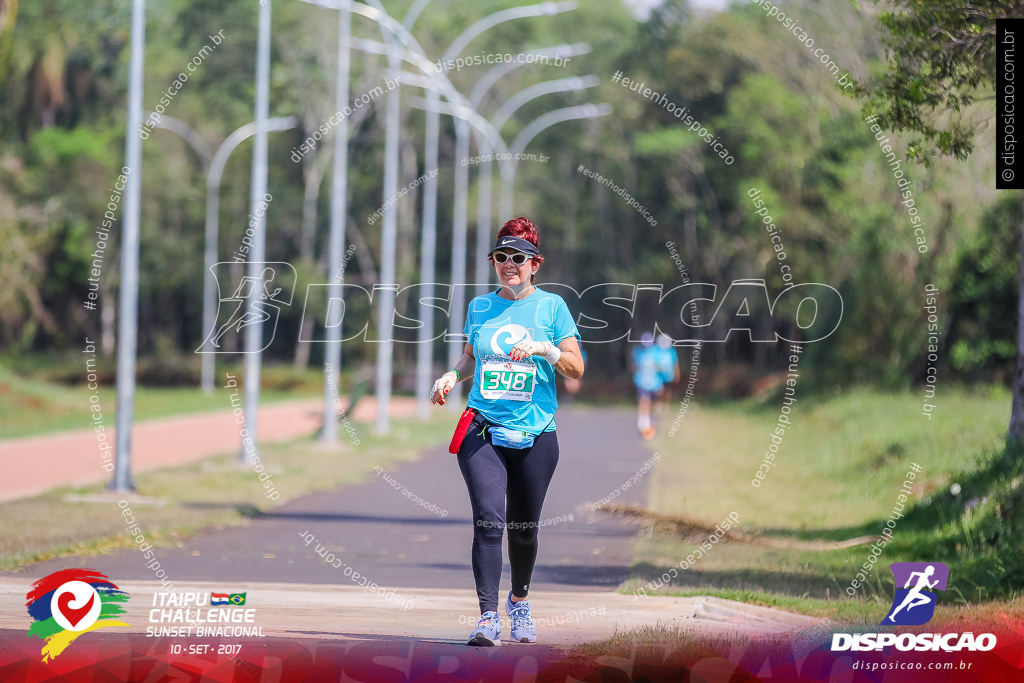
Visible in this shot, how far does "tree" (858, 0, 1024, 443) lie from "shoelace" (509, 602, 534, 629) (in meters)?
4.43

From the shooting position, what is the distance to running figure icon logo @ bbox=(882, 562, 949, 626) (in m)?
8.77

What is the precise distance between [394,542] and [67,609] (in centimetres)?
536

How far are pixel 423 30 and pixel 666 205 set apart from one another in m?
12.0

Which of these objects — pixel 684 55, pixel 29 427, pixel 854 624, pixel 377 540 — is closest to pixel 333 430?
pixel 29 427

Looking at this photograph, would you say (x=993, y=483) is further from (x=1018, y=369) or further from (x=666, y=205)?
(x=666, y=205)

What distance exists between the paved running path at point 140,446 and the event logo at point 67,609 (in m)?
7.39

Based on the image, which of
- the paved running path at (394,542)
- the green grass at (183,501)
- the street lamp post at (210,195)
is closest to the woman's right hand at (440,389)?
the paved running path at (394,542)

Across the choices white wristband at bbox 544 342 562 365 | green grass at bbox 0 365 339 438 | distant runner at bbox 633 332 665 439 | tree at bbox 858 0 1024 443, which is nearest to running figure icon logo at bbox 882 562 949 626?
tree at bbox 858 0 1024 443

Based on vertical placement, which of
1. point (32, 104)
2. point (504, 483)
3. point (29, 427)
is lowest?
point (29, 427)

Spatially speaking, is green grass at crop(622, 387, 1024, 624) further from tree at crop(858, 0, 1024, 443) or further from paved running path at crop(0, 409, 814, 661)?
tree at crop(858, 0, 1024, 443)

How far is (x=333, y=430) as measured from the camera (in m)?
23.9

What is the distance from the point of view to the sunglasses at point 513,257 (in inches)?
303

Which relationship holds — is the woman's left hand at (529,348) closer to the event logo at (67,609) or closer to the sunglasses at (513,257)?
the sunglasses at (513,257)

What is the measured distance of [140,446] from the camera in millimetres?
24266
